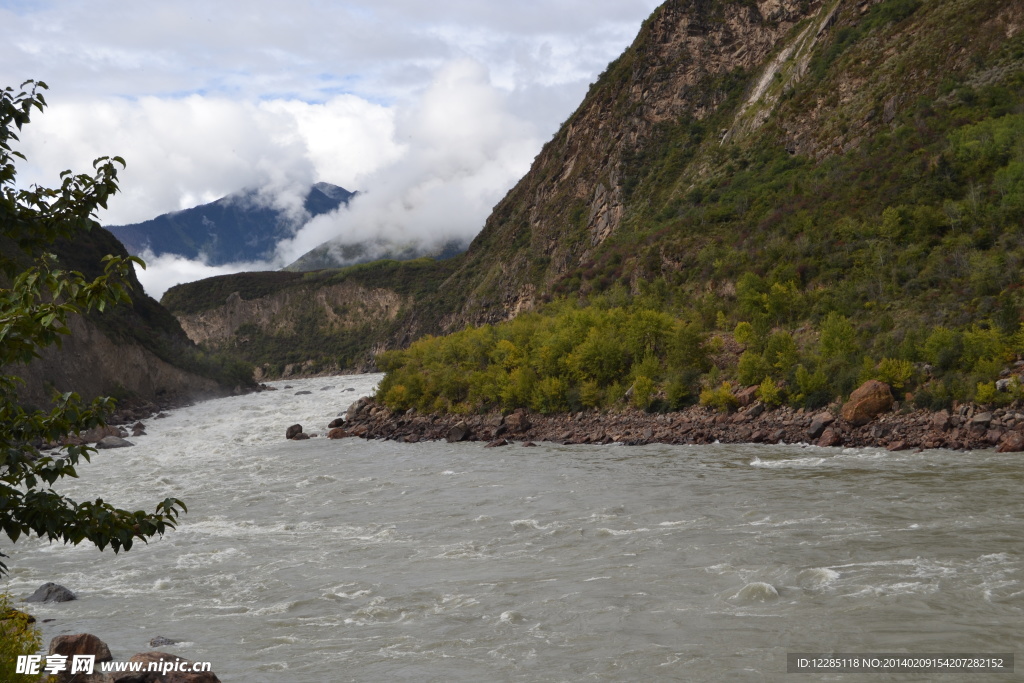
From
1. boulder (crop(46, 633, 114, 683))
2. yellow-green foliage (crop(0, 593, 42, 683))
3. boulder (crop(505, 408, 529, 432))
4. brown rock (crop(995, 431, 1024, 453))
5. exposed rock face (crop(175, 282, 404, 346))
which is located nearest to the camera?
yellow-green foliage (crop(0, 593, 42, 683))

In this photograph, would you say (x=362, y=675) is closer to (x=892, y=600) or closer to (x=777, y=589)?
(x=777, y=589)

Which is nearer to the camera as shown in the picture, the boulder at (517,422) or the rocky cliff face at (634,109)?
the boulder at (517,422)

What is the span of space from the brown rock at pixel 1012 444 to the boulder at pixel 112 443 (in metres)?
40.8

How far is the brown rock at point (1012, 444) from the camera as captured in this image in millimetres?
24531

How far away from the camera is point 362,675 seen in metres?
11.1

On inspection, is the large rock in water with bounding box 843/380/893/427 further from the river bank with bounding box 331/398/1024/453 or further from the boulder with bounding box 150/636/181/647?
the boulder with bounding box 150/636/181/647

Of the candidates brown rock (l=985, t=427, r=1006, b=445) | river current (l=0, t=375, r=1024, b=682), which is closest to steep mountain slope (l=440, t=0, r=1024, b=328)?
brown rock (l=985, t=427, r=1006, b=445)

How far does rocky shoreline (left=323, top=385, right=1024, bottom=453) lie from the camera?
88.4ft

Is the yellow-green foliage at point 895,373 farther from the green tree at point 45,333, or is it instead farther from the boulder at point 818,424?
the green tree at point 45,333

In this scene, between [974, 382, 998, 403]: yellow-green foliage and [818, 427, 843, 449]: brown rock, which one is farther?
[818, 427, 843, 449]: brown rock

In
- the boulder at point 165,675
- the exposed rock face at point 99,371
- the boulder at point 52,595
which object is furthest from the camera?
the exposed rock face at point 99,371

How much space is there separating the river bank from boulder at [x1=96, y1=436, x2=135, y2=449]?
11350mm

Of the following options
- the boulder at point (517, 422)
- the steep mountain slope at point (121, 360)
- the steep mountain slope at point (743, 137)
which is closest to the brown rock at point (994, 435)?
the steep mountain slope at point (743, 137)

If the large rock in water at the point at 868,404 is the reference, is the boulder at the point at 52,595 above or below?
below
